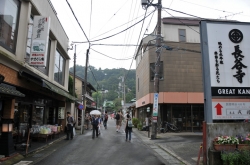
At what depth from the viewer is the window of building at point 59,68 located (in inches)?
639

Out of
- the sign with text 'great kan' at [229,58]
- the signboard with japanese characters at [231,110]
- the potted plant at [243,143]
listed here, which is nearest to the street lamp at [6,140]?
the signboard with japanese characters at [231,110]

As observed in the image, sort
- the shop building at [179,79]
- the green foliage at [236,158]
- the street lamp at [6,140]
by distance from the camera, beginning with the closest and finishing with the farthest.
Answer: the green foliage at [236,158] → the street lamp at [6,140] → the shop building at [179,79]

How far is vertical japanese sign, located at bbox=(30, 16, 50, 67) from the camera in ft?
32.3

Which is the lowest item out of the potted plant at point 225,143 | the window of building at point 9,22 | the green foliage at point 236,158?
the green foliage at point 236,158

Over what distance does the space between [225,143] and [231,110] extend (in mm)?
1353

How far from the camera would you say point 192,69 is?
66.1 feet

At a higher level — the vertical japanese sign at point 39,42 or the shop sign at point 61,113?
the vertical japanese sign at point 39,42

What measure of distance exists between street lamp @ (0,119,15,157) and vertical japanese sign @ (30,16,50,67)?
3015 millimetres

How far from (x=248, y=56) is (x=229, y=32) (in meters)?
1.17

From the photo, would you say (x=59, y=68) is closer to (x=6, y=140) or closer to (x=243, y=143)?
(x=6, y=140)

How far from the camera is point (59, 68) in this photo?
17391 millimetres

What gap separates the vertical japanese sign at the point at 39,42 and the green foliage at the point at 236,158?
326 inches

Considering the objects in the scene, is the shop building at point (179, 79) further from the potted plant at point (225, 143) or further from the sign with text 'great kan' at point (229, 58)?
the potted plant at point (225, 143)

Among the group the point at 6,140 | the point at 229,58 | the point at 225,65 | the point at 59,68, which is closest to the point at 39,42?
the point at 6,140
